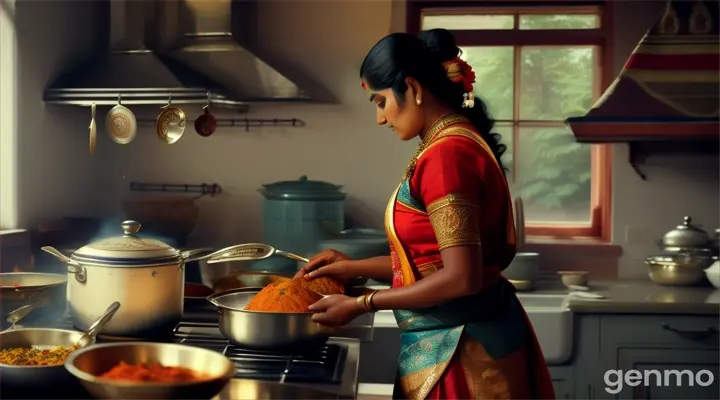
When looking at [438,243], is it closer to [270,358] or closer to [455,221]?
[455,221]

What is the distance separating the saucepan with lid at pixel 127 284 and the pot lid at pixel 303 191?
5.03 feet

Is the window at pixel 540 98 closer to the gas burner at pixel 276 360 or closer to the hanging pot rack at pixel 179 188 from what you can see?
the hanging pot rack at pixel 179 188

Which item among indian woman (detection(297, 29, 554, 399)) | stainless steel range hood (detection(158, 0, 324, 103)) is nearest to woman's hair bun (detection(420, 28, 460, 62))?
indian woman (detection(297, 29, 554, 399))

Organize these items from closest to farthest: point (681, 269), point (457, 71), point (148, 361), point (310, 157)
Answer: point (148, 361) < point (457, 71) < point (681, 269) < point (310, 157)

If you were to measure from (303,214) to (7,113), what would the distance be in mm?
1094

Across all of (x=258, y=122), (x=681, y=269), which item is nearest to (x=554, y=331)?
(x=681, y=269)

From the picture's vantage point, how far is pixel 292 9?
3.36 metres

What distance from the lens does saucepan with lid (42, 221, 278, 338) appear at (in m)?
1.42

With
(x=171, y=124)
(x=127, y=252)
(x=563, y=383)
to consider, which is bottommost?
(x=563, y=383)

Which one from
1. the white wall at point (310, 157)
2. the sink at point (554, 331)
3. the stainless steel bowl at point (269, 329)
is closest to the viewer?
the stainless steel bowl at point (269, 329)

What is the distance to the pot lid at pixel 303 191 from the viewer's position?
3.01m

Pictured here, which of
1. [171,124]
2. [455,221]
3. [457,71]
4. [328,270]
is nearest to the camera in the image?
[455,221]

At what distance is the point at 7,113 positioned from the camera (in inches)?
109

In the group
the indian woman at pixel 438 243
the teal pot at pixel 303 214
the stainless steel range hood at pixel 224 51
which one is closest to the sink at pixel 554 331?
the teal pot at pixel 303 214
